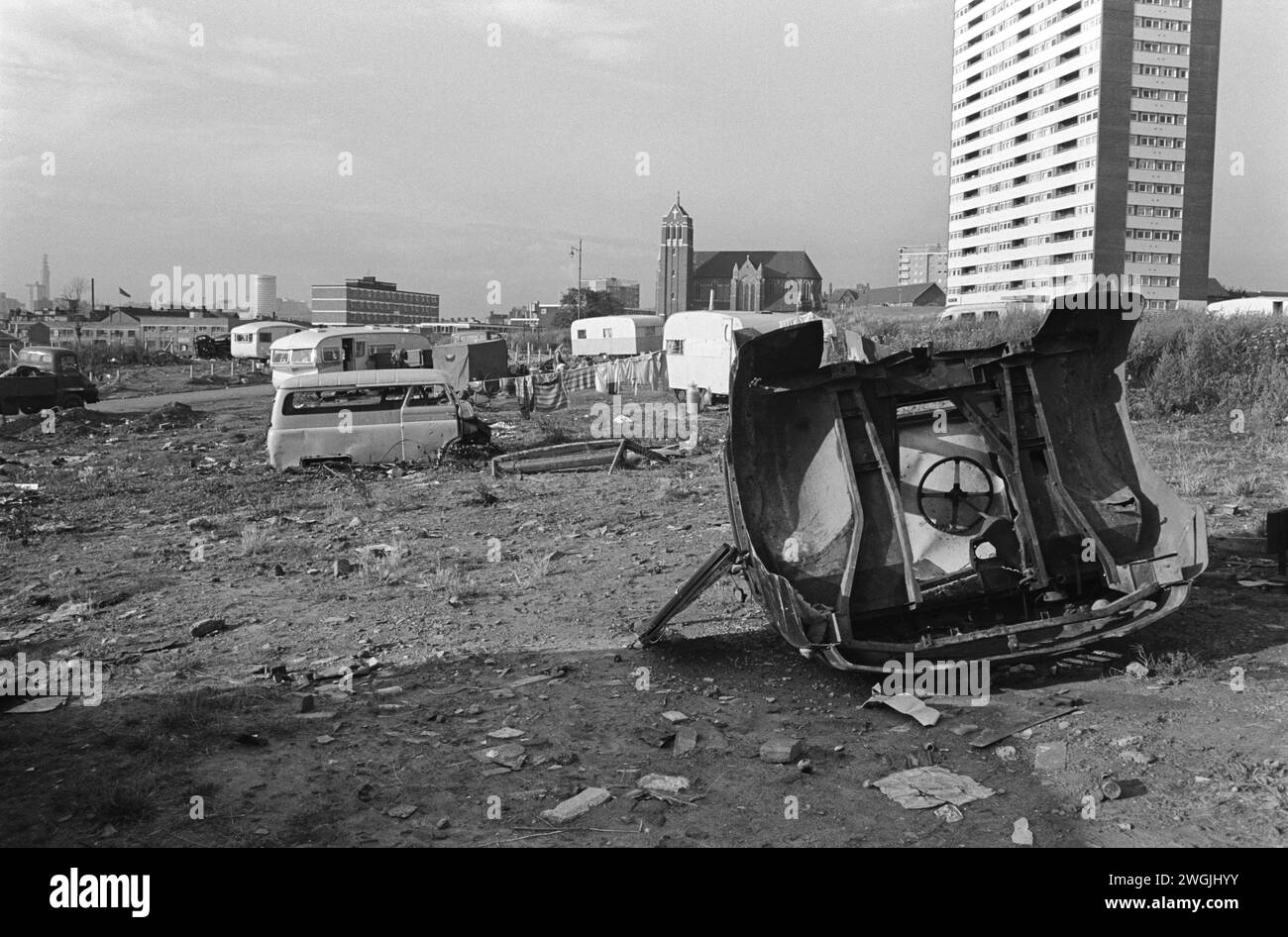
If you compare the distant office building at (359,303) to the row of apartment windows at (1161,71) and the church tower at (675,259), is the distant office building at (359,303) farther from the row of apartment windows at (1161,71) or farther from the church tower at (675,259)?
the row of apartment windows at (1161,71)

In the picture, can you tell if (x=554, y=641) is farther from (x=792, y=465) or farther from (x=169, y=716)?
(x=169, y=716)

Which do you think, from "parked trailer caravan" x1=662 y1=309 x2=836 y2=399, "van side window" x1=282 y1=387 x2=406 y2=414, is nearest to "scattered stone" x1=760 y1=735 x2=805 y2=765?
"van side window" x1=282 y1=387 x2=406 y2=414

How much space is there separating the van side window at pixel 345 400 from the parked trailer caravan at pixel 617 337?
101ft

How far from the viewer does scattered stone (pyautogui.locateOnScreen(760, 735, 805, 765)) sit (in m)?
4.95

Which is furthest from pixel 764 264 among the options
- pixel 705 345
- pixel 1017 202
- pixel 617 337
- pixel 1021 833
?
pixel 1021 833

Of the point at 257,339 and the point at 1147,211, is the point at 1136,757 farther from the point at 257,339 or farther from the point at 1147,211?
the point at 1147,211

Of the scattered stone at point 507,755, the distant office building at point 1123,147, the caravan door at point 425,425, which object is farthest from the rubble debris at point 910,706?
the distant office building at point 1123,147

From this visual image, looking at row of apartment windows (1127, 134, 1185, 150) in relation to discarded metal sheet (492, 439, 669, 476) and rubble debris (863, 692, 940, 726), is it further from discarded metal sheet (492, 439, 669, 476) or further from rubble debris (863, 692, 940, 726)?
rubble debris (863, 692, 940, 726)

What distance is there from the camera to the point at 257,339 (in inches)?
1960

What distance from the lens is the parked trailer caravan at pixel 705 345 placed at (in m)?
→ 24.6

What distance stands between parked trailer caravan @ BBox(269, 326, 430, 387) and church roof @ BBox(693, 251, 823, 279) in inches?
4518

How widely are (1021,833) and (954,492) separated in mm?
2990

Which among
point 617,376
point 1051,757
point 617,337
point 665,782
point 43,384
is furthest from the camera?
point 617,337
